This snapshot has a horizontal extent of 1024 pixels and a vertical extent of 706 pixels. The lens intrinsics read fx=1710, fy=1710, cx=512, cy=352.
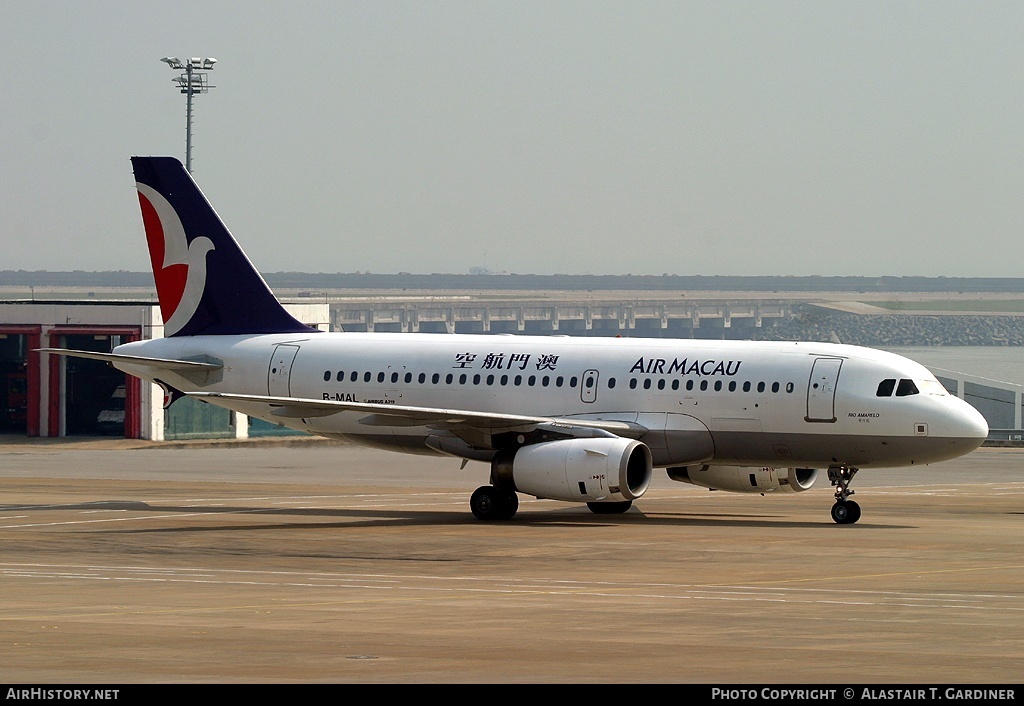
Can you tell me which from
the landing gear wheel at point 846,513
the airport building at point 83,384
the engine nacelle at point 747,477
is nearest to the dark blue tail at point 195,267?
the engine nacelle at point 747,477

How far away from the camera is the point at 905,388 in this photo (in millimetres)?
41438

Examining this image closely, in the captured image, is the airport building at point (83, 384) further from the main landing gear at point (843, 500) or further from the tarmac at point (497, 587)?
the main landing gear at point (843, 500)

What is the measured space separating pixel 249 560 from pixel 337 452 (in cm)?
4215

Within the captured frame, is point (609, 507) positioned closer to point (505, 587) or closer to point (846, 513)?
point (846, 513)

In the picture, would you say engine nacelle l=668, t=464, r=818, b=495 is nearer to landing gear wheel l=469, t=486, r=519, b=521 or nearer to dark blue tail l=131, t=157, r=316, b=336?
landing gear wheel l=469, t=486, r=519, b=521

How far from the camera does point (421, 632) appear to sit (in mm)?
21734

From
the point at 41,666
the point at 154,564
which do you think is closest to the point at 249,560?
the point at 154,564

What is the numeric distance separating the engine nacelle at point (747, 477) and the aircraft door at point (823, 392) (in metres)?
3.64

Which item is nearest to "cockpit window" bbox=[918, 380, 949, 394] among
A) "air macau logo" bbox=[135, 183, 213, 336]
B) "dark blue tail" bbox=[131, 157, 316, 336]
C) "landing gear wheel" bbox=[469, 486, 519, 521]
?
"landing gear wheel" bbox=[469, 486, 519, 521]

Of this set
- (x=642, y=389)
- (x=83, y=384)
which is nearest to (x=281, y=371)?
(x=642, y=389)

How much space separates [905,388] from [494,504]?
10.4 meters

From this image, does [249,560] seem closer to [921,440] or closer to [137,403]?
[921,440]

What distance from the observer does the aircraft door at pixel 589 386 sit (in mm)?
43875

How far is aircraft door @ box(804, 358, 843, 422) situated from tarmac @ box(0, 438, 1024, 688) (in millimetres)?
2642
